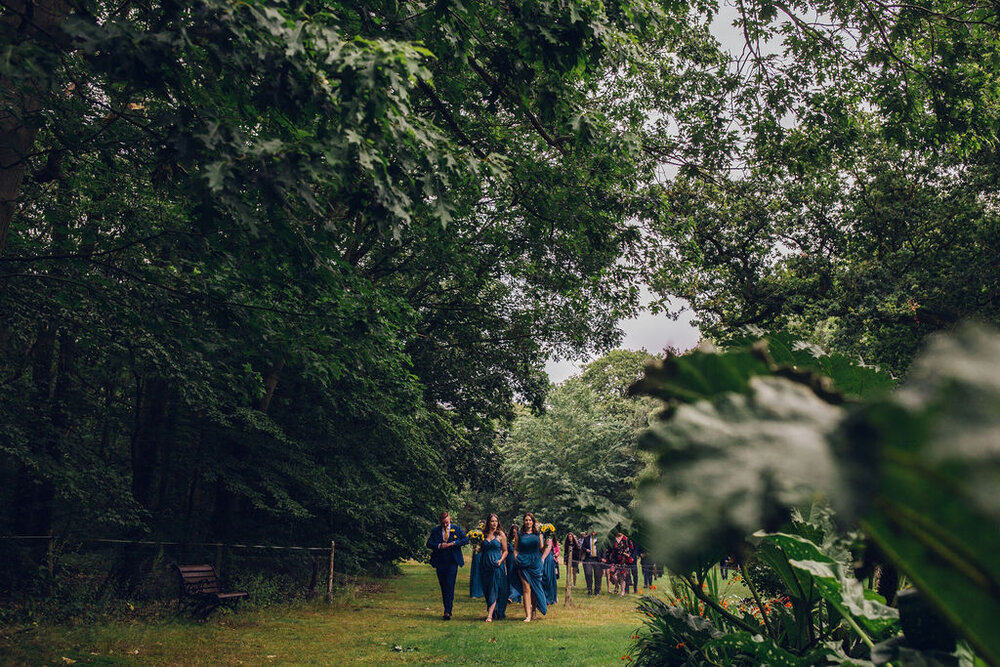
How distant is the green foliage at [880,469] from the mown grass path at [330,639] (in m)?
8.70

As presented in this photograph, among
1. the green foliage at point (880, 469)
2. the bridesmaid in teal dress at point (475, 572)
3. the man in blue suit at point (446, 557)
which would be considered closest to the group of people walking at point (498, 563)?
the man in blue suit at point (446, 557)

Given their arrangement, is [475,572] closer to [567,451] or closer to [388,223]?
[388,223]

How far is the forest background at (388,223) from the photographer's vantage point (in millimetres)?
3980

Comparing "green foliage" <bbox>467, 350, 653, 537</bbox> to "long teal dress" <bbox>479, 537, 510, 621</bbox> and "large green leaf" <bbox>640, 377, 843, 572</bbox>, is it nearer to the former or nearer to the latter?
"long teal dress" <bbox>479, 537, 510, 621</bbox>

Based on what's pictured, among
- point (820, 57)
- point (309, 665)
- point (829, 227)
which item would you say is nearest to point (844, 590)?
point (309, 665)

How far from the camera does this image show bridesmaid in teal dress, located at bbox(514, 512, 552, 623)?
12.4 metres

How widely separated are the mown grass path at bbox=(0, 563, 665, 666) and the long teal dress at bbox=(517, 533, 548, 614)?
0.56 metres

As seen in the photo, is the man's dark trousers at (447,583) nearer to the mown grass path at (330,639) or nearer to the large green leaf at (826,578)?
the mown grass path at (330,639)

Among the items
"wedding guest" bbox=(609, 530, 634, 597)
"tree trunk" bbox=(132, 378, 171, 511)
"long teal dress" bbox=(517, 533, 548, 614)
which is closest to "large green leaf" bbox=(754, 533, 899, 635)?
"long teal dress" bbox=(517, 533, 548, 614)

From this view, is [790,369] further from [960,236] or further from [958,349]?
[960,236]

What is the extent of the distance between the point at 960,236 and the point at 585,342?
28.4ft

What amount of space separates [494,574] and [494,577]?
87mm

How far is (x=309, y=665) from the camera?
796cm

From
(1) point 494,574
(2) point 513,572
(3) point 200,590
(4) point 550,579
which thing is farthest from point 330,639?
(4) point 550,579
